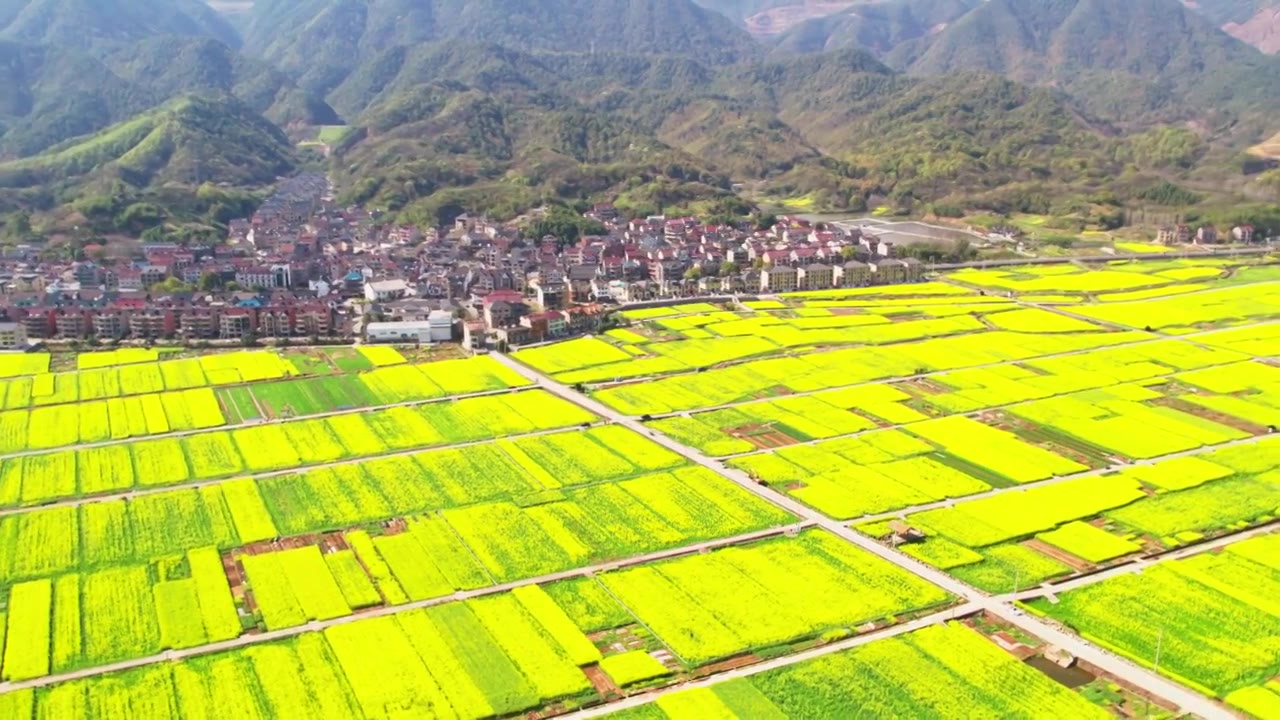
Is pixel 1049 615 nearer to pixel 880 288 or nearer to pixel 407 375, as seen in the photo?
pixel 407 375

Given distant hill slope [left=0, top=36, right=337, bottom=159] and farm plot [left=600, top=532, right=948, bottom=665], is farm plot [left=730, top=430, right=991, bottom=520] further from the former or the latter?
distant hill slope [left=0, top=36, right=337, bottom=159]

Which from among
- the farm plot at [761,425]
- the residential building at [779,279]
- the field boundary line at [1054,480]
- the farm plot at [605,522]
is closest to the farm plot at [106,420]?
the farm plot at [605,522]

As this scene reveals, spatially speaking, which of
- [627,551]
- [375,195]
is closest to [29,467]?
[627,551]

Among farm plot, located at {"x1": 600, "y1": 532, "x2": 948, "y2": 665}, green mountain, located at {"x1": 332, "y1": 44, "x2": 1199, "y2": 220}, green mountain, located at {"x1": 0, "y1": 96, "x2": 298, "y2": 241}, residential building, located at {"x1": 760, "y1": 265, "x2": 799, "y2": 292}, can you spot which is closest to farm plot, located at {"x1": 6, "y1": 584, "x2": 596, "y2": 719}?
farm plot, located at {"x1": 600, "y1": 532, "x2": 948, "y2": 665}

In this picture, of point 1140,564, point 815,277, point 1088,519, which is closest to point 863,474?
point 1088,519

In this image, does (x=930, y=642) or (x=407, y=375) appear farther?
(x=407, y=375)

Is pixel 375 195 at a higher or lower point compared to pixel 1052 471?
higher

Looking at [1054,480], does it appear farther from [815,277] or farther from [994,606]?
[815,277]
